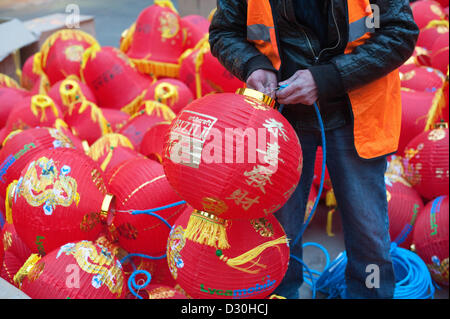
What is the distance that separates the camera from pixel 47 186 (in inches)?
71.1

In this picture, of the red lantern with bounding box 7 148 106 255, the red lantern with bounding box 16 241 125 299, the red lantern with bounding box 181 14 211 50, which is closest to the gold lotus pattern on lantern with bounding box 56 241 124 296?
→ the red lantern with bounding box 16 241 125 299

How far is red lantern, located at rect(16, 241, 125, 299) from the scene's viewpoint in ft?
5.35

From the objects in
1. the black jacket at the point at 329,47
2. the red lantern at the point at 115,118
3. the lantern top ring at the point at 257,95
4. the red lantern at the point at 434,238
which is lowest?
the red lantern at the point at 434,238

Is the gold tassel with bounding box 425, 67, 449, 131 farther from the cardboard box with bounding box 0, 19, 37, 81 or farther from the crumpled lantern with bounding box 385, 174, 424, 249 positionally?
the cardboard box with bounding box 0, 19, 37, 81

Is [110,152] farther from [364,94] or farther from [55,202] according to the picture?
[364,94]

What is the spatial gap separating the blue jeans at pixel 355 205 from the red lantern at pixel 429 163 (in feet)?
3.19

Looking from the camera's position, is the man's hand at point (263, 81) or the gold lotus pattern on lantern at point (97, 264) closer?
the man's hand at point (263, 81)

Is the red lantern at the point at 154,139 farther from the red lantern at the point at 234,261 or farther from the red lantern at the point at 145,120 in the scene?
the red lantern at the point at 234,261

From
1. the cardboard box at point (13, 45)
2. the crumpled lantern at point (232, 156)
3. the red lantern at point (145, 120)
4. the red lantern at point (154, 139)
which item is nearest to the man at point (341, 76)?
the crumpled lantern at point (232, 156)

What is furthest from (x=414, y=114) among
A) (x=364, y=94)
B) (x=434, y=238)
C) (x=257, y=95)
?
(x=257, y=95)

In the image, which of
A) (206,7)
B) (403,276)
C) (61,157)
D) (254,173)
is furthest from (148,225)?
(206,7)

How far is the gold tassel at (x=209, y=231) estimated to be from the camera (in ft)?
4.77

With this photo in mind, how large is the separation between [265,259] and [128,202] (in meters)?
0.68

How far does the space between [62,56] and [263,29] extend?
264cm
